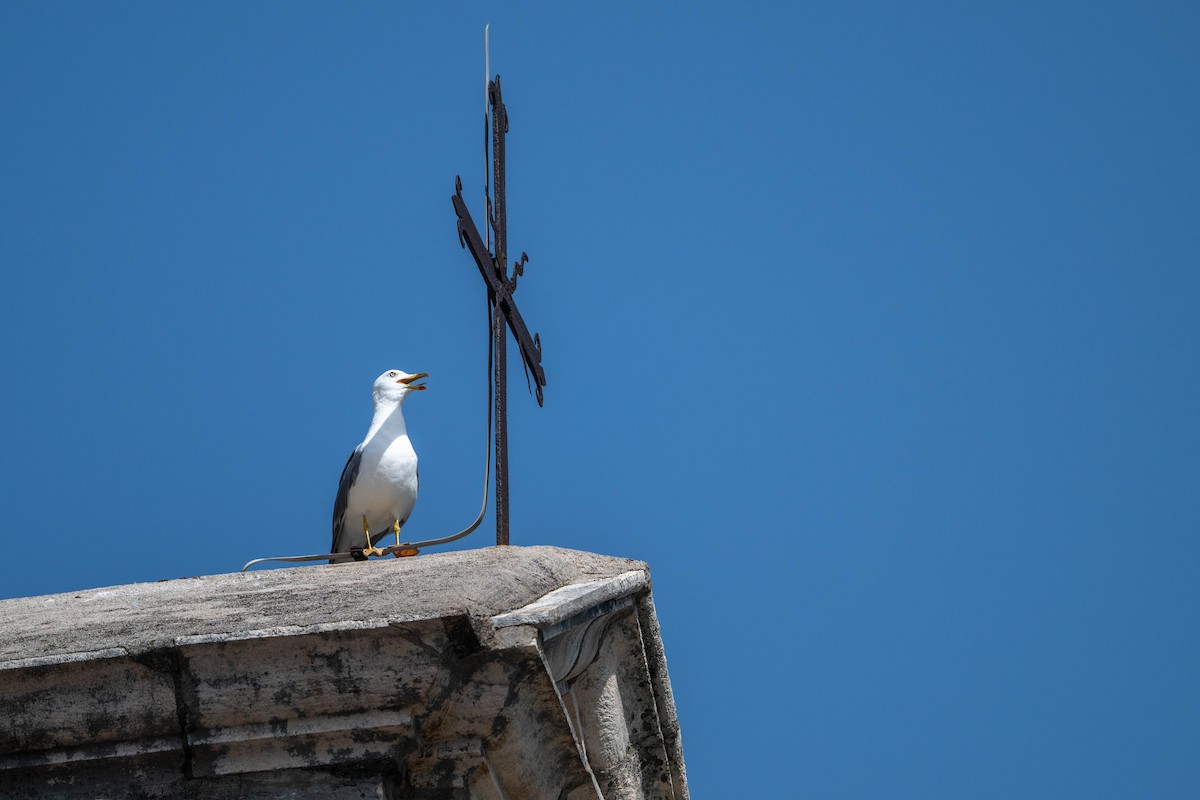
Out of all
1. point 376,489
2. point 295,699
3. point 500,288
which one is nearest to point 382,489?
point 376,489

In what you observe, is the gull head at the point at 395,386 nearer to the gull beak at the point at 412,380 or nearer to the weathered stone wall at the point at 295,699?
the gull beak at the point at 412,380

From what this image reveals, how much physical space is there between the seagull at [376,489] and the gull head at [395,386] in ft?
0.67

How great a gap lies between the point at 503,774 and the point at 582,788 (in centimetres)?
43

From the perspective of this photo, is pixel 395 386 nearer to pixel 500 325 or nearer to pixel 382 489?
pixel 382 489

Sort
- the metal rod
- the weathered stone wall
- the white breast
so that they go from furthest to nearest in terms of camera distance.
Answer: the white breast
the metal rod
the weathered stone wall

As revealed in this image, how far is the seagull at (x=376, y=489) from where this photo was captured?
635 centimetres

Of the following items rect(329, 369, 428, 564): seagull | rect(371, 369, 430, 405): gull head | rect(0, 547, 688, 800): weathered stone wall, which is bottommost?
rect(0, 547, 688, 800): weathered stone wall

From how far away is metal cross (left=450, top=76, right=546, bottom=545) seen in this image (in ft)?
14.7

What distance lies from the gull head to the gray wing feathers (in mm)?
373

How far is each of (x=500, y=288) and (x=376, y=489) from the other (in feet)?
5.77

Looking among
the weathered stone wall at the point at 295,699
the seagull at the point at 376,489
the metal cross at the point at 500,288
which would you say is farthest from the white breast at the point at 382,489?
the weathered stone wall at the point at 295,699

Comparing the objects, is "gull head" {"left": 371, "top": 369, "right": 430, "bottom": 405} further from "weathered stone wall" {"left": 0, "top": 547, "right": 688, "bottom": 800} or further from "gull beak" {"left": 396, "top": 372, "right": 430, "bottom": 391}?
"weathered stone wall" {"left": 0, "top": 547, "right": 688, "bottom": 800}

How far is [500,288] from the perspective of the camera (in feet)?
16.3

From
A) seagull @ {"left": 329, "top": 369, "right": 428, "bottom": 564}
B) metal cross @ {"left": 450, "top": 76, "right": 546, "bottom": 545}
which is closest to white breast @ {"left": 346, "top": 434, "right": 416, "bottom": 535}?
seagull @ {"left": 329, "top": 369, "right": 428, "bottom": 564}
